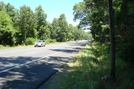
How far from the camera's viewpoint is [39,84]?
5316 millimetres

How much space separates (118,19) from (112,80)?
3.70 metres

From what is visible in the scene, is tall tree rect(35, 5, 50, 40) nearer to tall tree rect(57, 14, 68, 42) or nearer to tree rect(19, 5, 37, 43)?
tall tree rect(57, 14, 68, 42)


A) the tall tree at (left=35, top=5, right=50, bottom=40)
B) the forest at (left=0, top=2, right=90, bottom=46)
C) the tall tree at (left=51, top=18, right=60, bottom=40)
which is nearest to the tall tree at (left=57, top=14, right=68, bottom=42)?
the tall tree at (left=51, top=18, right=60, bottom=40)

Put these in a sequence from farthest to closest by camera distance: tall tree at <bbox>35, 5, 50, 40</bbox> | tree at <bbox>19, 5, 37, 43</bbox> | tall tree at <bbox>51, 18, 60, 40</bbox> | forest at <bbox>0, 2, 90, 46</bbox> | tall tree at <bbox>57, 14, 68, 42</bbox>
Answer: tall tree at <bbox>57, 14, 68, 42</bbox> < tall tree at <bbox>51, 18, 60, 40</bbox> < tall tree at <bbox>35, 5, 50, 40</bbox> < tree at <bbox>19, 5, 37, 43</bbox> < forest at <bbox>0, 2, 90, 46</bbox>

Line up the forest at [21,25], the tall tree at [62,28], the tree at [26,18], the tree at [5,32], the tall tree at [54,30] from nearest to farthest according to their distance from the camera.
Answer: the tree at [5,32] → the forest at [21,25] → the tree at [26,18] → the tall tree at [54,30] → the tall tree at [62,28]

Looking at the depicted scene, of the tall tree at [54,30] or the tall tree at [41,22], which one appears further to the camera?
the tall tree at [54,30]

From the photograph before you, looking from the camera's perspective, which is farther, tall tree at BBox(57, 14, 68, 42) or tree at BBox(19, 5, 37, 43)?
tall tree at BBox(57, 14, 68, 42)

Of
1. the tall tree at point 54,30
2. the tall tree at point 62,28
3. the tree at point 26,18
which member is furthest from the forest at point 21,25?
the tall tree at point 62,28

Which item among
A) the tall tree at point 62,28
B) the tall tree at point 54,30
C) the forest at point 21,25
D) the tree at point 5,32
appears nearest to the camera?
the tree at point 5,32

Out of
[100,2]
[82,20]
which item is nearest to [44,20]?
[82,20]

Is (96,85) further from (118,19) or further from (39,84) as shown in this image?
(118,19)

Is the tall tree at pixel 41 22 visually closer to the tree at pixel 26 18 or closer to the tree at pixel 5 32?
the tree at pixel 26 18

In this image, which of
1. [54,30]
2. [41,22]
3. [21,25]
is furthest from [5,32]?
[54,30]

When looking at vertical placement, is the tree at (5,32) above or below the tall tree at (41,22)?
below
